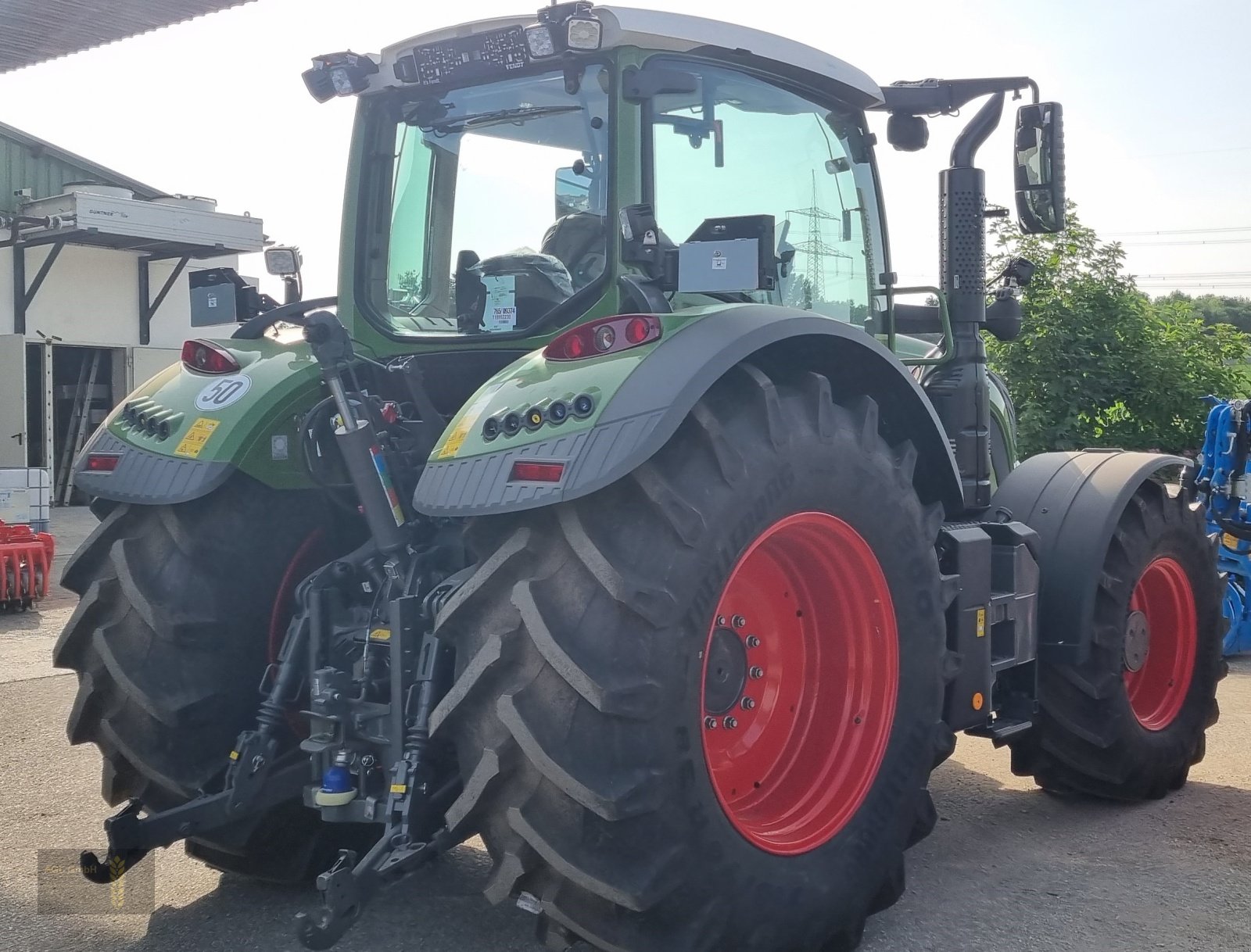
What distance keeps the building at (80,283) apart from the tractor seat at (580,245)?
Answer: 13006 millimetres

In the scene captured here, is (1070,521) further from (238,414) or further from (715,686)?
(238,414)

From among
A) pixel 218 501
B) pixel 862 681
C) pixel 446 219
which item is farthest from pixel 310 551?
pixel 862 681

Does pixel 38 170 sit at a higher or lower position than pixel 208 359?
higher

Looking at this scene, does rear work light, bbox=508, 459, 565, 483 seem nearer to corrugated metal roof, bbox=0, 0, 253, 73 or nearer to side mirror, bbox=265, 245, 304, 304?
side mirror, bbox=265, 245, 304, 304

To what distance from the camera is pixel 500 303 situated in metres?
3.61

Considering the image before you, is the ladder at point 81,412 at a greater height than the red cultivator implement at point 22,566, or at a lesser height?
greater

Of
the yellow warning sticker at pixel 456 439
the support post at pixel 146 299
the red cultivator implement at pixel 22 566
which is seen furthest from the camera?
the support post at pixel 146 299

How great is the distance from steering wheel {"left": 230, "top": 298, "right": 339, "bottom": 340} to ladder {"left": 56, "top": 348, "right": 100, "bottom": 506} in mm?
15519

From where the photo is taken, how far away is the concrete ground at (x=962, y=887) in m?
3.27

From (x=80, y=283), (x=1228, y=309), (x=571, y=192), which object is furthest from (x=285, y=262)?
(x=1228, y=309)

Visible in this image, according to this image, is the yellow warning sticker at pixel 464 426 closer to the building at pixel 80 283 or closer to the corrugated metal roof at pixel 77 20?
the corrugated metal roof at pixel 77 20

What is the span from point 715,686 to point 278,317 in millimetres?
1771

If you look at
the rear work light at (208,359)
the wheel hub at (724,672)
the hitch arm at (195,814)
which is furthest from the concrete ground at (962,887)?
the rear work light at (208,359)

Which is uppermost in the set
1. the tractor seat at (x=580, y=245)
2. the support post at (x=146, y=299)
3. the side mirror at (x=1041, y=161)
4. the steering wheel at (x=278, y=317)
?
the support post at (x=146, y=299)
